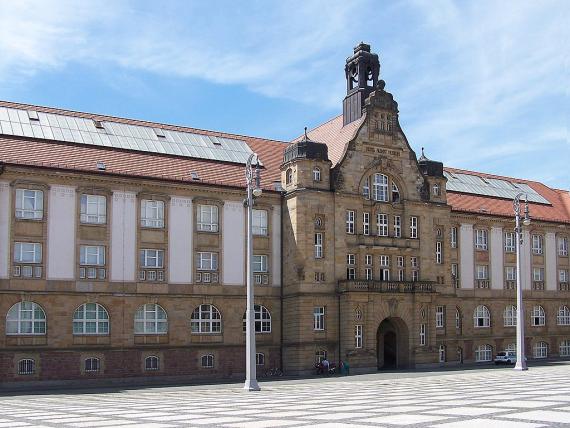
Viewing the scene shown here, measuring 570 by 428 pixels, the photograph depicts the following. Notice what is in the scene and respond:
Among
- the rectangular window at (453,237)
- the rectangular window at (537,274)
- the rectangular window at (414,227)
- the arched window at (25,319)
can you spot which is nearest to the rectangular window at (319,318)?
the rectangular window at (414,227)

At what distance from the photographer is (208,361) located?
193ft

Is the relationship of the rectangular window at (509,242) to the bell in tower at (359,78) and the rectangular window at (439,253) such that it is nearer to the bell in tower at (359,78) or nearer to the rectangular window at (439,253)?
the rectangular window at (439,253)

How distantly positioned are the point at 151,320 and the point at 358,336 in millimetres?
16675

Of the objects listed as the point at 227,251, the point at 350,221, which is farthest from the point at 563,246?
the point at 227,251

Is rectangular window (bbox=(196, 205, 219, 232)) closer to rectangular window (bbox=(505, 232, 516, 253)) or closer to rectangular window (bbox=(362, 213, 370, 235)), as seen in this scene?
rectangular window (bbox=(362, 213, 370, 235))

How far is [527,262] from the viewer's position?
3174 inches

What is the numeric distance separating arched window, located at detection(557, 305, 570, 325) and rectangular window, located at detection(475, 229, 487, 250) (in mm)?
12819

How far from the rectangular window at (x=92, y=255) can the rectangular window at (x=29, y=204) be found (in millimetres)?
3714

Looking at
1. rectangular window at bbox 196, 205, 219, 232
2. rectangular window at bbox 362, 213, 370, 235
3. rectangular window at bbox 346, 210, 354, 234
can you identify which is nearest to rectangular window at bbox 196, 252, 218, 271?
rectangular window at bbox 196, 205, 219, 232

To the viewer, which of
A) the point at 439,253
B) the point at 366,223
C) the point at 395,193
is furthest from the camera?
the point at 439,253

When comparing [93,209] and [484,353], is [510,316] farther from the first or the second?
[93,209]

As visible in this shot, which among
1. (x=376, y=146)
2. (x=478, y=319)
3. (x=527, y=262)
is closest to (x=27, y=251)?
(x=376, y=146)

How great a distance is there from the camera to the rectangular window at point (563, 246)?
8375 cm

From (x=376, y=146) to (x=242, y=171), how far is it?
11.6 meters
